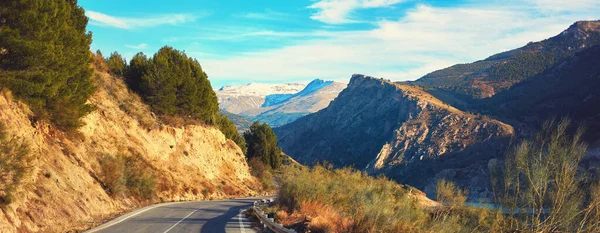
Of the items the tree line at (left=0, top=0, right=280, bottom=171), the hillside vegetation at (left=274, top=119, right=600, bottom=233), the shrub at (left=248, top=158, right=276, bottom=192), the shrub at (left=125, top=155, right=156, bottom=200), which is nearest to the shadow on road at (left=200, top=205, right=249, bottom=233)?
the hillside vegetation at (left=274, top=119, right=600, bottom=233)

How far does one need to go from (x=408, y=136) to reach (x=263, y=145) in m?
96.9

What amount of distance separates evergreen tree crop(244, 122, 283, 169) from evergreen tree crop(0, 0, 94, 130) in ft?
143

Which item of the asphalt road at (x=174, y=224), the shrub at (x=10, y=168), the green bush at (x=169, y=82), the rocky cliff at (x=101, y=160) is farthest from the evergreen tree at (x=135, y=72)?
the shrub at (x=10, y=168)

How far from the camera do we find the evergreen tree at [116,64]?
39737 millimetres

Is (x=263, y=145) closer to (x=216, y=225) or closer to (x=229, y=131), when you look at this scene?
(x=229, y=131)

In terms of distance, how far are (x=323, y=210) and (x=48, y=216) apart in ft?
32.8

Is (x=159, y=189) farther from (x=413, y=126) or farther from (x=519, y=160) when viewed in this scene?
(x=413, y=126)

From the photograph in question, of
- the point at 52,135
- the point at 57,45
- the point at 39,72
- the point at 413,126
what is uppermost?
the point at 57,45

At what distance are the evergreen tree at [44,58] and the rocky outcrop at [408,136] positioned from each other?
97.4m

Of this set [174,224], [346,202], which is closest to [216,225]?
[174,224]

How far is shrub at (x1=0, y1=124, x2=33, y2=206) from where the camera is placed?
12836mm

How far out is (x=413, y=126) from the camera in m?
154

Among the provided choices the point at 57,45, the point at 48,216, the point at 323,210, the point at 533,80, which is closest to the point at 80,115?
the point at 57,45

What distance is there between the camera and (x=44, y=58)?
1823cm
